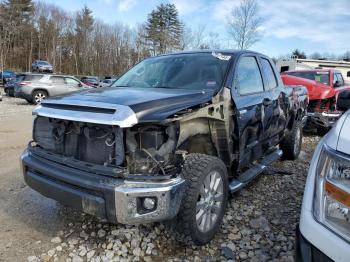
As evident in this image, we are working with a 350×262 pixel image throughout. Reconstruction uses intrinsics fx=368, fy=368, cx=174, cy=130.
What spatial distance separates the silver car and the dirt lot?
14.2 meters

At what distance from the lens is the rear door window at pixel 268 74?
16.7ft

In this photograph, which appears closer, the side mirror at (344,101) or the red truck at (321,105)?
Answer: the side mirror at (344,101)

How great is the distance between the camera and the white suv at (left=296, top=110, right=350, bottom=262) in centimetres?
172

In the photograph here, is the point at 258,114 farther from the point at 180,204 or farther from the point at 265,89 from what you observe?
the point at 180,204

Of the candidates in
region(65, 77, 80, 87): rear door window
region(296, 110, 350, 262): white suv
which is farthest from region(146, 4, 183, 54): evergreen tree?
region(296, 110, 350, 262): white suv

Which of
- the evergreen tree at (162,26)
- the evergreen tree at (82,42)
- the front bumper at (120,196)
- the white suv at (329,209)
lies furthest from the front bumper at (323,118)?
the evergreen tree at (82,42)

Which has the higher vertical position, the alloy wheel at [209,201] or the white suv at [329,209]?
the white suv at [329,209]

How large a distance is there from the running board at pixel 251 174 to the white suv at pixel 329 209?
1813mm

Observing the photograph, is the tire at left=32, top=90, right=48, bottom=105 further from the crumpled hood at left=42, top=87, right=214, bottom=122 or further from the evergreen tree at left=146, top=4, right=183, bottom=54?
the evergreen tree at left=146, top=4, right=183, bottom=54

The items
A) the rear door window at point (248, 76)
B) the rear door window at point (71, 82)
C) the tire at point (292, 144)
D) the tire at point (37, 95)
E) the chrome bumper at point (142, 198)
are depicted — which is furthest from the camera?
the rear door window at point (71, 82)

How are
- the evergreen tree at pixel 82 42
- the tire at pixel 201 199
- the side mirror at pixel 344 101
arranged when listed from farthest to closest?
the evergreen tree at pixel 82 42 < the side mirror at pixel 344 101 < the tire at pixel 201 199

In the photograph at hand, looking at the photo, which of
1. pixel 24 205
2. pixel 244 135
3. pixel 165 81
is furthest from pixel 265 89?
pixel 24 205

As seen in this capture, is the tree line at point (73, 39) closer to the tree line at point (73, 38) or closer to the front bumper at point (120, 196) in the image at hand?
the tree line at point (73, 38)

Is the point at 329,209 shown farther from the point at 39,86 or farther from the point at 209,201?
the point at 39,86
